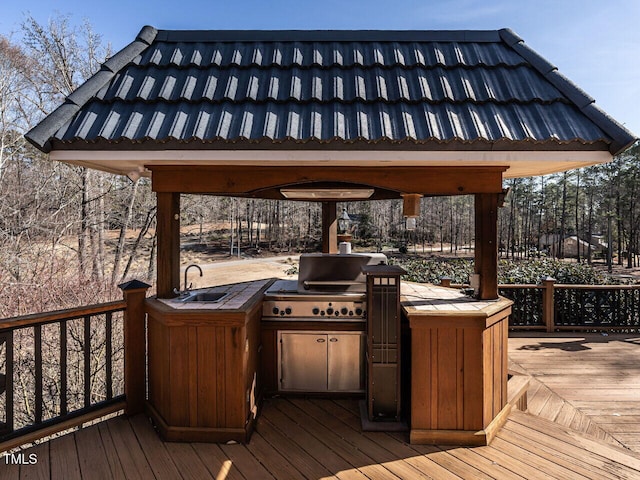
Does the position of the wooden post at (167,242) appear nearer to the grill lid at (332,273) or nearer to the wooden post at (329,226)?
the grill lid at (332,273)

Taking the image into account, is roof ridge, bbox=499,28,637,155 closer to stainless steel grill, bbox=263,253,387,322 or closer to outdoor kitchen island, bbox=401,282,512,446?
outdoor kitchen island, bbox=401,282,512,446

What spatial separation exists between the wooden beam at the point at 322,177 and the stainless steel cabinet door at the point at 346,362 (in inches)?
56.1

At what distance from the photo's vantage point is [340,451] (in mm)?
2473

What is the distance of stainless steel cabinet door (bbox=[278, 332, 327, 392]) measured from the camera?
3199 mm

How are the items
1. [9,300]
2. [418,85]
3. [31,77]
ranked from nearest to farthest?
[418,85] < [9,300] < [31,77]

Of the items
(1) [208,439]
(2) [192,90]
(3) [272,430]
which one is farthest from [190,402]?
(2) [192,90]

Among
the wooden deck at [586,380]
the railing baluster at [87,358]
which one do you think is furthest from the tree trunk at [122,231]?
the wooden deck at [586,380]

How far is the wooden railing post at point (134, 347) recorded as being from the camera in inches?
115

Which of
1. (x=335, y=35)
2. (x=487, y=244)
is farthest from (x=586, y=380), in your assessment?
(x=335, y=35)

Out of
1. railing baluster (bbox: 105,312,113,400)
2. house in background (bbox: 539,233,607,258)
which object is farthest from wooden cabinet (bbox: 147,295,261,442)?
house in background (bbox: 539,233,607,258)

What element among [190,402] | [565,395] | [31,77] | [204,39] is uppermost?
[31,77]

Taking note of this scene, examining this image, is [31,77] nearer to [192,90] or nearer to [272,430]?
[192,90]

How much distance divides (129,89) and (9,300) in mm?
6839

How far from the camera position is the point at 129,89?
280 centimetres
